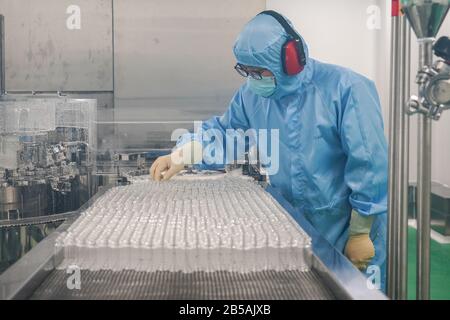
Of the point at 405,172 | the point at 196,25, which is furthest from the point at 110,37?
the point at 405,172

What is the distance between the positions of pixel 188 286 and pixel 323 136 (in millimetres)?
948

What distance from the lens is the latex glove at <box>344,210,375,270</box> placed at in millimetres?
1628

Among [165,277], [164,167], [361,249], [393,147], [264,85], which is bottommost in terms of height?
[361,249]

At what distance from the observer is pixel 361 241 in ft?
5.40

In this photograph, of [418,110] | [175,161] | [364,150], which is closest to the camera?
[418,110]

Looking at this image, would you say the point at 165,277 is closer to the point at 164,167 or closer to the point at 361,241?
the point at 361,241

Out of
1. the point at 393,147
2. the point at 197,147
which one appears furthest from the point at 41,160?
the point at 393,147

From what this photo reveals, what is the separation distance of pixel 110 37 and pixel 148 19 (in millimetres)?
271

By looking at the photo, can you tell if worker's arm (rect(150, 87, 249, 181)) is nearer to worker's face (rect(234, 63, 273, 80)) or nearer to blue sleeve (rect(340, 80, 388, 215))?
worker's face (rect(234, 63, 273, 80))

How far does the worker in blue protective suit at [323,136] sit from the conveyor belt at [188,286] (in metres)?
0.72

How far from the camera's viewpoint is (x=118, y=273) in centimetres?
98

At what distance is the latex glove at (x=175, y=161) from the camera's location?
1891 mm

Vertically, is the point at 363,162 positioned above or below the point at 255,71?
below

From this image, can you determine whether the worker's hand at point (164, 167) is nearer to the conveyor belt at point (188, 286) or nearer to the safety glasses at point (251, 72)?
the safety glasses at point (251, 72)
